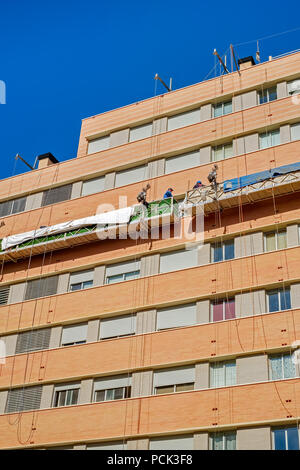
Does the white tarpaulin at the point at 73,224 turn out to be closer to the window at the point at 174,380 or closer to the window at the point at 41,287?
the window at the point at 41,287

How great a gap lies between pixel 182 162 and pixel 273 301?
446 inches

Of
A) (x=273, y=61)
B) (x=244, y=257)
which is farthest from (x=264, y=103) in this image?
(x=244, y=257)

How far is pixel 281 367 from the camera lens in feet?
94.4

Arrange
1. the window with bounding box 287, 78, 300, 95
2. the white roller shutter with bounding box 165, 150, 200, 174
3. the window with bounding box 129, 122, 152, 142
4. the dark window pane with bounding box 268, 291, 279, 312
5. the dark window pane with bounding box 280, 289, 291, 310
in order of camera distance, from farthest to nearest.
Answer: the window with bounding box 129, 122, 152, 142
the white roller shutter with bounding box 165, 150, 200, 174
the window with bounding box 287, 78, 300, 95
the dark window pane with bounding box 268, 291, 279, 312
the dark window pane with bounding box 280, 289, 291, 310

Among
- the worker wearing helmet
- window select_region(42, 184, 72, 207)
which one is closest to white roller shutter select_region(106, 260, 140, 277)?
the worker wearing helmet

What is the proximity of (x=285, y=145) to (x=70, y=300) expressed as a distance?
14.2m

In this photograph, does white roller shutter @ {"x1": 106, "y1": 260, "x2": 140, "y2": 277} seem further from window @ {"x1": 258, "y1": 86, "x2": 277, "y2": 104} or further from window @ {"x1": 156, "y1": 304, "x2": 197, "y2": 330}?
window @ {"x1": 258, "y1": 86, "x2": 277, "y2": 104}

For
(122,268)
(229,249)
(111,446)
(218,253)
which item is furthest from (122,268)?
(111,446)

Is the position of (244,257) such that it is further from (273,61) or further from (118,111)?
(118,111)

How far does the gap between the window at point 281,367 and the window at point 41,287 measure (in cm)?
1427

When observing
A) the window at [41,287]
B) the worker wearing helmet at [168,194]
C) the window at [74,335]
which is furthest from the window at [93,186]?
the window at [74,335]

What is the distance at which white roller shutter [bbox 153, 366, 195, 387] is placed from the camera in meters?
30.9

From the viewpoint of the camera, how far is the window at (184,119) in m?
40.1

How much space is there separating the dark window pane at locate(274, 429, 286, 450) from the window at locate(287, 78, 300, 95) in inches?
736
